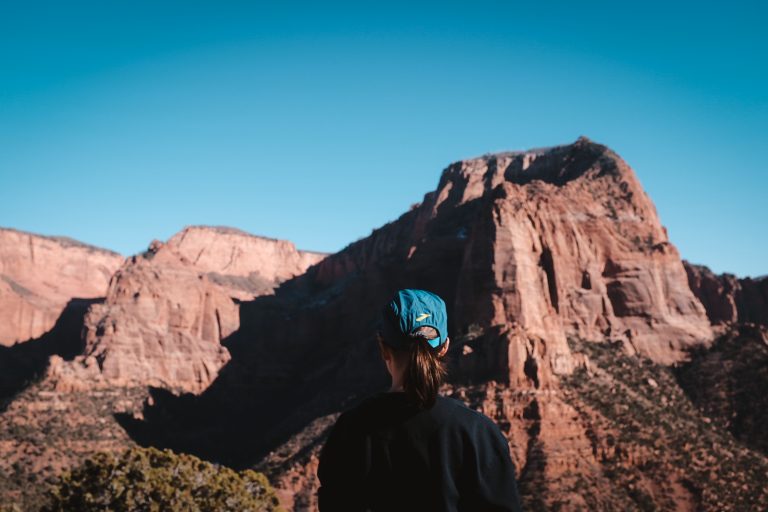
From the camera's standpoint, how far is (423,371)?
355cm

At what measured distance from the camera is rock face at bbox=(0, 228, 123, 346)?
10369 centimetres

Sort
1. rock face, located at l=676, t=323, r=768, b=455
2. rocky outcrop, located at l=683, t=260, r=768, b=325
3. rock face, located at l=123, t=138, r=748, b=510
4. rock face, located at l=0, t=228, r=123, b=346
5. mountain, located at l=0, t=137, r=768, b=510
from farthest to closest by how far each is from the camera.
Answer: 1. rock face, located at l=0, t=228, r=123, b=346
2. rocky outcrop, located at l=683, t=260, r=768, b=325
3. rock face, located at l=676, t=323, r=768, b=455
4. rock face, located at l=123, t=138, r=748, b=510
5. mountain, located at l=0, t=137, r=768, b=510

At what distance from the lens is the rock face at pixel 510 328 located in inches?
1887

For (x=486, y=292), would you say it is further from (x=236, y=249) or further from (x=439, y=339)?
(x=236, y=249)

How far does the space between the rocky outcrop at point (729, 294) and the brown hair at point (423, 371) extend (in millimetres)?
97327

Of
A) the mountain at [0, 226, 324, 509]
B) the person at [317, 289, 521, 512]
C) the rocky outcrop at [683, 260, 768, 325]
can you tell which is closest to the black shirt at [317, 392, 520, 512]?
the person at [317, 289, 521, 512]

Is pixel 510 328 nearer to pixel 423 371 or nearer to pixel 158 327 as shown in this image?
pixel 423 371

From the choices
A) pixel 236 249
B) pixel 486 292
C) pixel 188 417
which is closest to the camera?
pixel 486 292

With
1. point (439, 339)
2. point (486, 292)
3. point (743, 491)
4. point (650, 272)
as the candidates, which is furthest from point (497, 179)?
point (439, 339)

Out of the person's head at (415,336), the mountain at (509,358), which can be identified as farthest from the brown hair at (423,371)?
the mountain at (509,358)

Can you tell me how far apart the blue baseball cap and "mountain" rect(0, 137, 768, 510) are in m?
38.4

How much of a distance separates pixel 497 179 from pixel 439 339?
343 ft

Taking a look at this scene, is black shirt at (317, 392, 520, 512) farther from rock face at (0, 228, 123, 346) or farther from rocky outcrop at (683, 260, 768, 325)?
rock face at (0, 228, 123, 346)

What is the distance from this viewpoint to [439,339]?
374 cm
